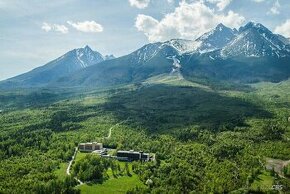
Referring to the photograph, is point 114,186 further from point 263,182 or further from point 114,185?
point 263,182

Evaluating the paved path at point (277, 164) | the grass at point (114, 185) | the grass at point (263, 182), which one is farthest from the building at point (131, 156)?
the paved path at point (277, 164)

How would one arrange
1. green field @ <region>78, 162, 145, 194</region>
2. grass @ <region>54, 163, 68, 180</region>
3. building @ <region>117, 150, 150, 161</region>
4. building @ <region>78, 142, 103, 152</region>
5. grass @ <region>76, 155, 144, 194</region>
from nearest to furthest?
1. grass @ <region>76, 155, 144, 194</region>
2. green field @ <region>78, 162, 145, 194</region>
3. grass @ <region>54, 163, 68, 180</region>
4. building @ <region>117, 150, 150, 161</region>
5. building @ <region>78, 142, 103, 152</region>

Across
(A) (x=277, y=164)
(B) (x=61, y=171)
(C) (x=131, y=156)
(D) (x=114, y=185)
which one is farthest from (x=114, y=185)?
(A) (x=277, y=164)

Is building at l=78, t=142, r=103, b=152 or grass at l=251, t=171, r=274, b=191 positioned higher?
building at l=78, t=142, r=103, b=152

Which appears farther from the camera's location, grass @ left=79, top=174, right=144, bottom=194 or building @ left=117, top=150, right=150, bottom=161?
building @ left=117, top=150, right=150, bottom=161

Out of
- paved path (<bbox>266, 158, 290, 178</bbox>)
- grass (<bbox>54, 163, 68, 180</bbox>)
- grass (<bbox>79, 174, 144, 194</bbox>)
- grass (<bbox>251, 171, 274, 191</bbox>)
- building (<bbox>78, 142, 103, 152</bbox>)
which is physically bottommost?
grass (<bbox>251, 171, 274, 191</bbox>)

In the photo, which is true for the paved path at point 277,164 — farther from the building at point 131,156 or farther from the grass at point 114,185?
the grass at point 114,185

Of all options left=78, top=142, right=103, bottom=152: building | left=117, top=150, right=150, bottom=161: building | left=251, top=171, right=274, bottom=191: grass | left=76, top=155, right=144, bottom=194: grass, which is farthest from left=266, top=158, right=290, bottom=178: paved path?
left=78, top=142, right=103, bottom=152: building

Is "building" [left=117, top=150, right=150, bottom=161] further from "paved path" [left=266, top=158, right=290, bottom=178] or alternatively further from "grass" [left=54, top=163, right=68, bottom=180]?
"paved path" [left=266, top=158, right=290, bottom=178]
